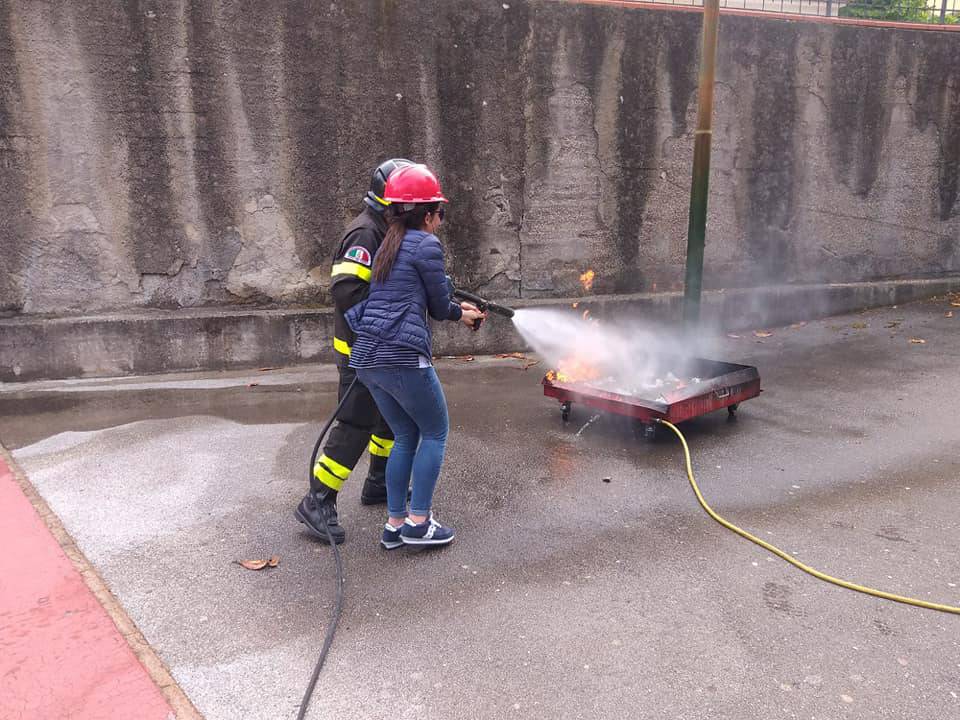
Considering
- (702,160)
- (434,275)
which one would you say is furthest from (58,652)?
(702,160)

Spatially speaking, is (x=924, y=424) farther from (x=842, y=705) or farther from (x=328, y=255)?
(x=328, y=255)

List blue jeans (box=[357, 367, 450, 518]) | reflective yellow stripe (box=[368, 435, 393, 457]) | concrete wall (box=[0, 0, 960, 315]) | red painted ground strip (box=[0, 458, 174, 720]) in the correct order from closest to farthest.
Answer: red painted ground strip (box=[0, 458, 174, 720]) → blue jeans (box=[357, 367, 450, 518]) → reflective yellow stripe (box=[368, 435, 393, 457]) → concrete wall (box=[0, 0, 960, 315])

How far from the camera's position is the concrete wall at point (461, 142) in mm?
6809

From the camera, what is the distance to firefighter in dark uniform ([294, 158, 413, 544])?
3.81 m

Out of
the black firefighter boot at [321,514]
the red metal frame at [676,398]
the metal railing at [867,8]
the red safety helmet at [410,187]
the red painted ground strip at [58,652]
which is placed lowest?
the red painted ground strip at [58,652]

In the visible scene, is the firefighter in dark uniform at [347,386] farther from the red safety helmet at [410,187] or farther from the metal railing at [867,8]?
the metal railing at [867,8]

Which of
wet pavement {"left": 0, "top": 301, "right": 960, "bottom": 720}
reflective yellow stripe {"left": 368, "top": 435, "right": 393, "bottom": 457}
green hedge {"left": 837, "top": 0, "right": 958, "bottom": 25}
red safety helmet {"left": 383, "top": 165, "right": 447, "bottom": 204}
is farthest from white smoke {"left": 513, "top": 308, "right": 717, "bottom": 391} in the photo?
green hedge {"left": 837, "top": 0, "right": 958, "bottom": 25}

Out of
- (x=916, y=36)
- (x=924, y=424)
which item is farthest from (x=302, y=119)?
(x=916, y=36)

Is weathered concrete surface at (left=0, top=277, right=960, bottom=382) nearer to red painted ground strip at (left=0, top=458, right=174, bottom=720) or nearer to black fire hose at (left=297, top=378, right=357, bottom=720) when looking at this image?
red painted ground strip at (left=0, top=458, right=174, bottom=720)

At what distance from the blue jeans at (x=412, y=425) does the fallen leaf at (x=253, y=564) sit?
2.32 ft

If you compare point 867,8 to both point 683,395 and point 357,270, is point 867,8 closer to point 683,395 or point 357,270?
point 683,395

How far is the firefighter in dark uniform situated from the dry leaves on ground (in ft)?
0.97

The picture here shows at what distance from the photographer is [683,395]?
537 cm

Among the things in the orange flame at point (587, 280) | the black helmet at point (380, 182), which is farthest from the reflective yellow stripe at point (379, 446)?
the orange flame at point (587, 280)
